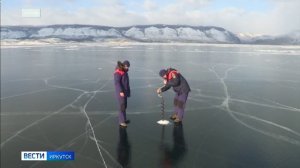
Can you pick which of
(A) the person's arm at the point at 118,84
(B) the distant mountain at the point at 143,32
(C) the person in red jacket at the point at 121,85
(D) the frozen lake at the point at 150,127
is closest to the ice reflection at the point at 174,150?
(D) the frozen lake at the point at 150,127

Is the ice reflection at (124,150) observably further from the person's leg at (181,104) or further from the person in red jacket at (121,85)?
the person's leg at (181,104)

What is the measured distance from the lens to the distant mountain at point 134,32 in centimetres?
14962

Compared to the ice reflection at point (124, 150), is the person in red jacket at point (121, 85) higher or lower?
higher

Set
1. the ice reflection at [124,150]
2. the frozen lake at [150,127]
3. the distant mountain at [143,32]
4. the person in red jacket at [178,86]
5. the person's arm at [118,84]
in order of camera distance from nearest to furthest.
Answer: the ice reflection at [124,150], the frozen lake at [150,127], the person's arm at [118,84], the person in red jacket at [178,86], the distant mountain at [143,32]

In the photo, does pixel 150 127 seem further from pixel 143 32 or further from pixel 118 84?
pixel 143 32

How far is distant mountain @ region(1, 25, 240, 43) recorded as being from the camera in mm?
149625

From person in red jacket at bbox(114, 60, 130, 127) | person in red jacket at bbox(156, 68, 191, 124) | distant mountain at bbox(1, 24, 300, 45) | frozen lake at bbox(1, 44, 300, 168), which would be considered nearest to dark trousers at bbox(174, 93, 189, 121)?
person in red jacket at bbox(156, 68, 191, 124)

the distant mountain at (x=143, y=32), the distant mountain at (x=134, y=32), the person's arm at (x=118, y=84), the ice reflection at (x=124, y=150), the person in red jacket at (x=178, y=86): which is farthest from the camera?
the distant mountain at (x=134, y=32)

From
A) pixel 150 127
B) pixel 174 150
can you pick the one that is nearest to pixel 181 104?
pixel 150 127

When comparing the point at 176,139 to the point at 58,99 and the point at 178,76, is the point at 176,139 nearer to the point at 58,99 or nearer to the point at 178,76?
the point at 178,76

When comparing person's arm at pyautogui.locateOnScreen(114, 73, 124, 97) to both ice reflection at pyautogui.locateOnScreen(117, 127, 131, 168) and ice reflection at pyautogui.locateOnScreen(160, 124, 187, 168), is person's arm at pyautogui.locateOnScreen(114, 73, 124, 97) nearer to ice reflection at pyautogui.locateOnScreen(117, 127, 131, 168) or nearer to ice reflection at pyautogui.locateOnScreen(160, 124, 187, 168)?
ice reflection at pyautogui.locateOnScreen(117, 127, 131, 168)

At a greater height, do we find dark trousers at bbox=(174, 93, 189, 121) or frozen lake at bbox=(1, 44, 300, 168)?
dark trousers at bbox=(174, 93, 189, 121)

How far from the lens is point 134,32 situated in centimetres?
16125

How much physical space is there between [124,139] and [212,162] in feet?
6.04
